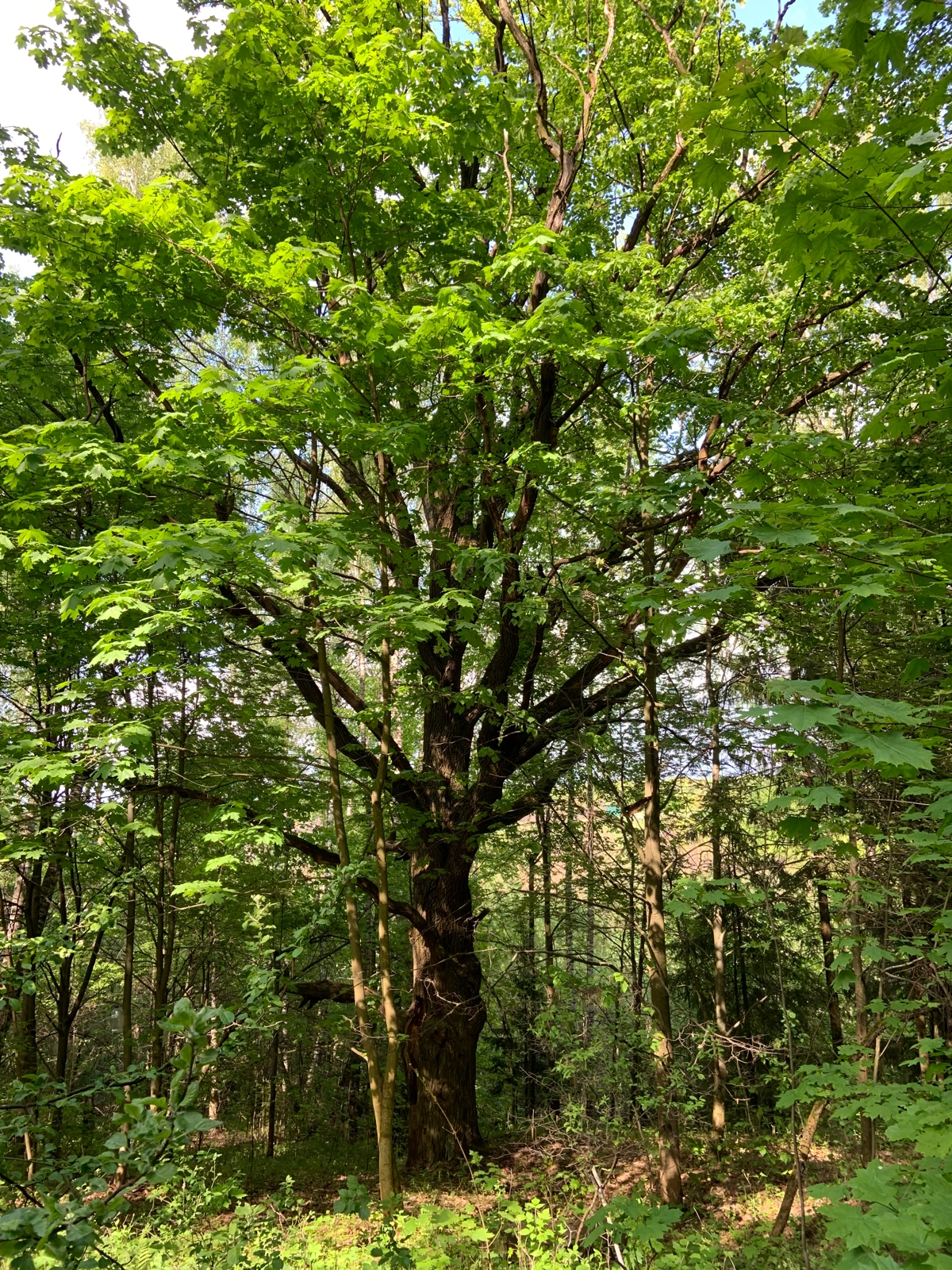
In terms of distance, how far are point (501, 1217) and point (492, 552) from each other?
461cm

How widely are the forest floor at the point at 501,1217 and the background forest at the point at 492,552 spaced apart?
0.07m

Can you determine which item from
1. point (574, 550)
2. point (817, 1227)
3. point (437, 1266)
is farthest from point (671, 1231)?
point (574, 550)

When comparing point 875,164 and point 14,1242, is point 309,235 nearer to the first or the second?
point 875,164

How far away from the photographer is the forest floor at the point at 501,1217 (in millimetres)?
3918

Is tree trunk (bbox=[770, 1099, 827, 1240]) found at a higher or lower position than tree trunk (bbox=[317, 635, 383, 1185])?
lower

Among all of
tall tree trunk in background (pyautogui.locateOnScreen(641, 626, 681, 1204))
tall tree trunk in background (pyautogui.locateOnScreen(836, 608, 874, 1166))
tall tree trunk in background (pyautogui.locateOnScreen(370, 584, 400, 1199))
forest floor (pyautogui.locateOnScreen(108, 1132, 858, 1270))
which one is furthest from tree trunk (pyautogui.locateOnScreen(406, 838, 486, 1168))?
tall tree trunk in background (pyautogui.locateOnScreen(836, 608, 874, 1166))

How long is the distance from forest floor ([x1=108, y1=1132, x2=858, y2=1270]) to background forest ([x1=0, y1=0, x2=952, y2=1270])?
74 millimetres

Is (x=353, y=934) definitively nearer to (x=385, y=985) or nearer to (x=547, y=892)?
(x=385, y=985)

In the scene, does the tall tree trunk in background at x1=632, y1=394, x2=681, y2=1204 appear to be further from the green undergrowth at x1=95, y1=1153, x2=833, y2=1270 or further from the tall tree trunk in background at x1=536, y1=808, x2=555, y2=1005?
the tall tree trunk in background at x1=536, y1=808, x2=555, y2=1005

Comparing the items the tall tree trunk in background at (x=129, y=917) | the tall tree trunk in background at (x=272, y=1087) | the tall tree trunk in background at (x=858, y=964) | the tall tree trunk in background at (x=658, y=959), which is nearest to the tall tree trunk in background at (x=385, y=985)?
the tall tree trunk in background at (x=658, y=959)

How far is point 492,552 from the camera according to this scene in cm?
472

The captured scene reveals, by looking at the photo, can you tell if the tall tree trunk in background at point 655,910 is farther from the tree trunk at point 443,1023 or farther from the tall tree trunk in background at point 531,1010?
the tall tree trunk in background at point 531,1010

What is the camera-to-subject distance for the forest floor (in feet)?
12.9

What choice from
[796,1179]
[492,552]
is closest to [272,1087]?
[796,1179]
